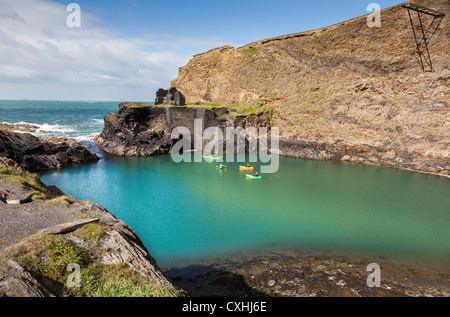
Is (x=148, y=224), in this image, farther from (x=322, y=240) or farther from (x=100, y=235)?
(x=322, y=240)

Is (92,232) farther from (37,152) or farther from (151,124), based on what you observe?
(151,124)

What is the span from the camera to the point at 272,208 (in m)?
20.4

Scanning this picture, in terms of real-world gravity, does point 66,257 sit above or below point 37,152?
below

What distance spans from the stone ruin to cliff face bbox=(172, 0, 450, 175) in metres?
9.83

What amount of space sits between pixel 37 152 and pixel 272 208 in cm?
2890

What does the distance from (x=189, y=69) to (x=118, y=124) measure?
25508 millimetres

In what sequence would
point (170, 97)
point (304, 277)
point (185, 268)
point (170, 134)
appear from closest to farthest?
point (304, 277)
point (185, 268)
point (170, 134)
point (170, 97)

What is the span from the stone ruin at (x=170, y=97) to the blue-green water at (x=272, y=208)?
20450 millimetres

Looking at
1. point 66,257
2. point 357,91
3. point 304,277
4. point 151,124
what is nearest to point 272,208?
point 304,277

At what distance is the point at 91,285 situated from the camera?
6.82 meters

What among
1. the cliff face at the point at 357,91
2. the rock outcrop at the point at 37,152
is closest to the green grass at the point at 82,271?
the rock outcrop at the point at 37,152

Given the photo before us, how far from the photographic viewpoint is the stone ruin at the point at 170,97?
1950 inches

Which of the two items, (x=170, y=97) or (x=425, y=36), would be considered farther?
(x=170, y=97)

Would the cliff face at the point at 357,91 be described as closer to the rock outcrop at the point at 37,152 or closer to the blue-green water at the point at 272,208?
Result: the blue-green water at the point at 272,208
